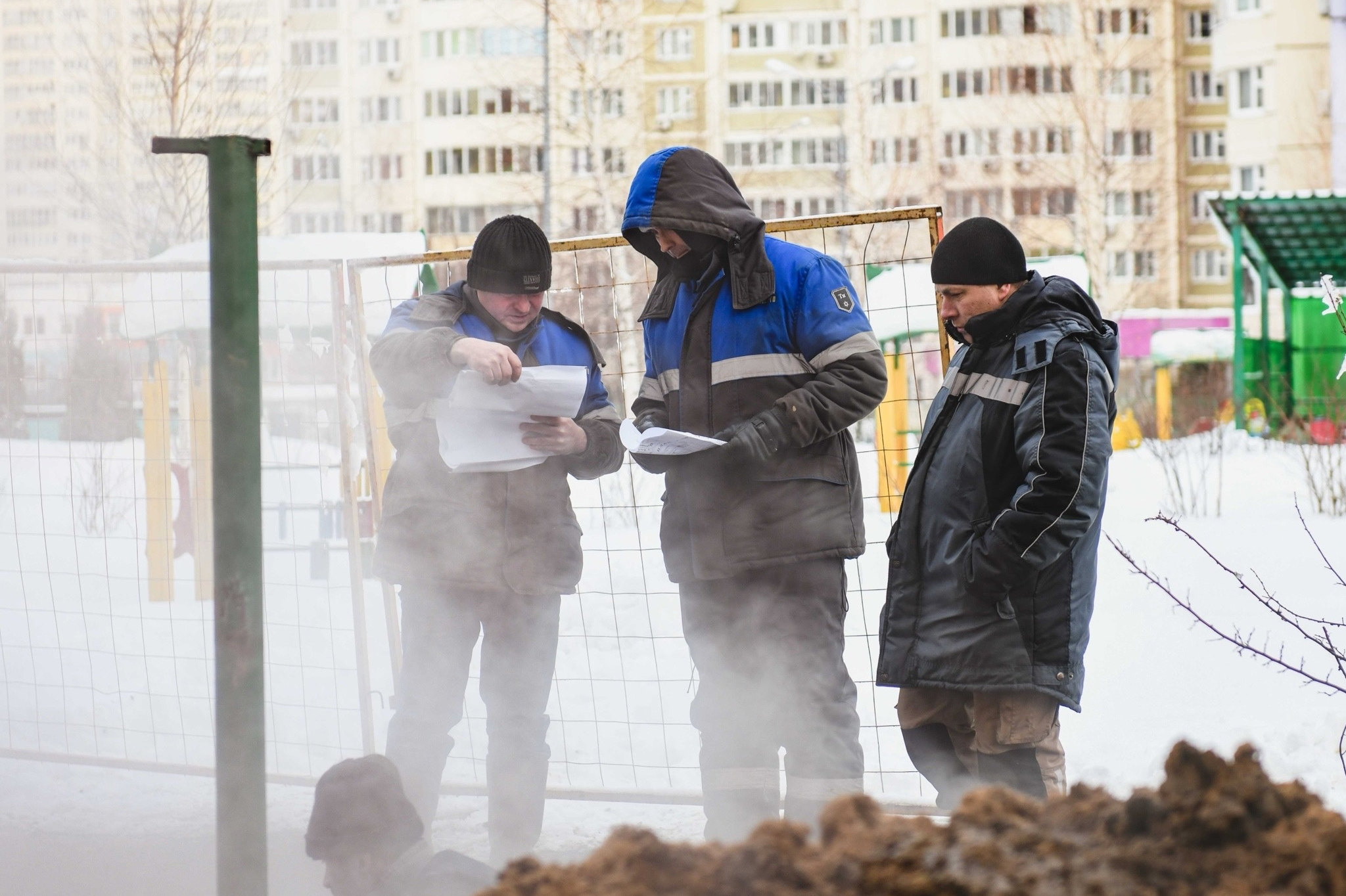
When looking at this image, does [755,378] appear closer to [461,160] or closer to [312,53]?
[312,53]

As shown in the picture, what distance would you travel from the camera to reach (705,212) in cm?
302

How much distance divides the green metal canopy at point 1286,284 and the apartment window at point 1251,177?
1046 inches

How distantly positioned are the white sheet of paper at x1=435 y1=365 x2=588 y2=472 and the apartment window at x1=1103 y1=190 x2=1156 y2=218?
4308 centimetres

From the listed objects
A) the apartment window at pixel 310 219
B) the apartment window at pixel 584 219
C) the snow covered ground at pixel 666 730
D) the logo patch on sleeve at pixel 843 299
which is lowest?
the snow covered ground at pixel 666 730

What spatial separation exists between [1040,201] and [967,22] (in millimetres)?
9135

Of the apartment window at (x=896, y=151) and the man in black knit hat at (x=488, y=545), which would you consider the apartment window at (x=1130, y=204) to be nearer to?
the apartment window at (x=896, y=151)

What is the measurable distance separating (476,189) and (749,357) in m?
41.8

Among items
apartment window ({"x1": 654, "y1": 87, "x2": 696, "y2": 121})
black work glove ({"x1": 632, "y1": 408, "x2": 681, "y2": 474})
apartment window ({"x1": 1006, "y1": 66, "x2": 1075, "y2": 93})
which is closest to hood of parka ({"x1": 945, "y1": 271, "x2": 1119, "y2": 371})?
black work glove ({"x1": 632, "y1": 408, "x2": 681, "y2": 474})

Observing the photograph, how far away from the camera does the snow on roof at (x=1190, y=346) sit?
88.9 feet

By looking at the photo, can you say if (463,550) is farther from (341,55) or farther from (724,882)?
(724,882)

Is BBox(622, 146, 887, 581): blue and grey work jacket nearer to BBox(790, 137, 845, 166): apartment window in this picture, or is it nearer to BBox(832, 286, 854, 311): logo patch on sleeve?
BBox(832, 286, 854, 311): logo patch on sleeve

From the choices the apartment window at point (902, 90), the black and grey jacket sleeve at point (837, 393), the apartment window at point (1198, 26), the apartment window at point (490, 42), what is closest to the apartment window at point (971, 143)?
the apartment window at point (902, 90)

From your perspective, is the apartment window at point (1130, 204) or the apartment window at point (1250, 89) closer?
the apartment window at point (1250, 89)

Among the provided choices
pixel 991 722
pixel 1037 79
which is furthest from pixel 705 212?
pixel 1037 79
